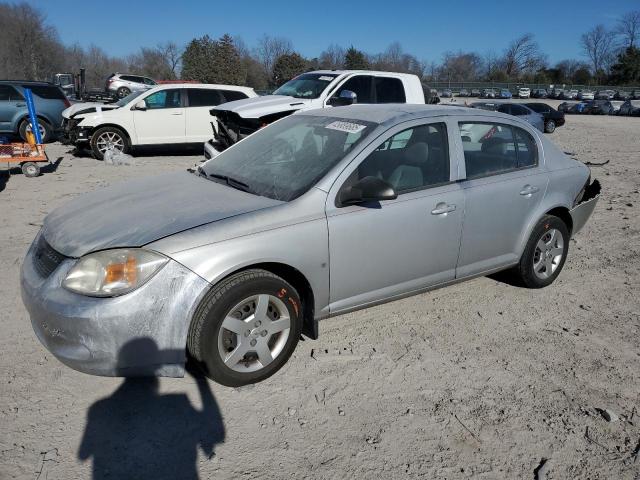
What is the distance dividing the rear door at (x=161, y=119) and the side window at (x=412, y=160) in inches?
368

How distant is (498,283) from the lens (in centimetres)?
475

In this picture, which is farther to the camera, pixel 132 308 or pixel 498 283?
pixel 498 283

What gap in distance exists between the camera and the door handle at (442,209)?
3594 millimetres

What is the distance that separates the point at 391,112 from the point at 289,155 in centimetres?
82

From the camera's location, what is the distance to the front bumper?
8.57ft

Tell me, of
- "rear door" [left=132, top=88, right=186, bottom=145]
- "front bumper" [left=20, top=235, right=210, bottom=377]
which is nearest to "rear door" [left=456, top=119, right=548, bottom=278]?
"front bumper" [left=20, top=235, right=210, bottom=377]

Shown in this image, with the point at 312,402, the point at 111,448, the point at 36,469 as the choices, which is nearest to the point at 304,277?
the point at 312,402

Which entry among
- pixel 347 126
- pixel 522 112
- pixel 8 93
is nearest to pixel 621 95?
pixel 522 112

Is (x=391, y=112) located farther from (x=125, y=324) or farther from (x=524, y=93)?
(x=524, y=93)

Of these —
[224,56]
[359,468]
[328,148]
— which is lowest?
[359,468]

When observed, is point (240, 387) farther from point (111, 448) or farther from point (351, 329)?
point (351, 329)

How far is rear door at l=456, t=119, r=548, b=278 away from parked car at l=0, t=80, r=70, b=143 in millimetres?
12875

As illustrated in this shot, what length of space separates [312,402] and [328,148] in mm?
1704

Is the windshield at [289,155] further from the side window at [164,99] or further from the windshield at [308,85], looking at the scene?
the side window at [164,99]
